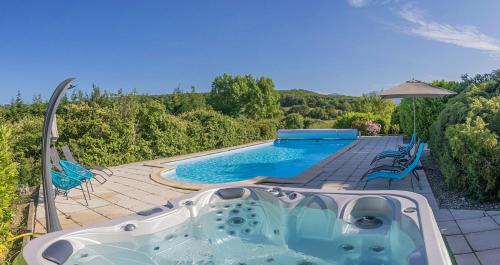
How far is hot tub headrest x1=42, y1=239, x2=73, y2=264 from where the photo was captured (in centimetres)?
288

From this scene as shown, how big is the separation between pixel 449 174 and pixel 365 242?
251 centimetres

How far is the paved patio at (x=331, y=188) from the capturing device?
3375 millimetres

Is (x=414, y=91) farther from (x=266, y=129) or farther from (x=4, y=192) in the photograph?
(x=266, y=129)

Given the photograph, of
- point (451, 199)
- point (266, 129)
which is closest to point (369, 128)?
point (266, 129)

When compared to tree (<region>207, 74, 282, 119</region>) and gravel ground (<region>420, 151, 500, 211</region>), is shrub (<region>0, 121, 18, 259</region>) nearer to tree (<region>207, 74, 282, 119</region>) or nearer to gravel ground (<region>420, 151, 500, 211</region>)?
gravel ground (<region>420, 151, 500, 211</region>)

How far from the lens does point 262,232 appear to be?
4.52m

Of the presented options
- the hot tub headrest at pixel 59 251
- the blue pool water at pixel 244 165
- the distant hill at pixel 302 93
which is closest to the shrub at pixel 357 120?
the blue pool water at pixel 244 165

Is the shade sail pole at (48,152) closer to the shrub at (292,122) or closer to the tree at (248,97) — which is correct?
the shrub at (292,122)

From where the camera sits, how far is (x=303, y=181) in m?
6.77

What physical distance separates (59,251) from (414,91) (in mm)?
7989

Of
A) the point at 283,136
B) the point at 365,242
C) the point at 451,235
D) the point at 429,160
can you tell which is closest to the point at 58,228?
the point at 365,242

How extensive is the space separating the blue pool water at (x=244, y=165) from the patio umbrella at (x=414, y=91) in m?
3.66

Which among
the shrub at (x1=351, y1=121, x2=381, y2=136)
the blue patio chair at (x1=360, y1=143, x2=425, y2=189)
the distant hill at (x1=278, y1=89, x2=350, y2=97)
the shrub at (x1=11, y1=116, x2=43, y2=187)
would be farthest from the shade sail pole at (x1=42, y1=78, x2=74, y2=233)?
the distant hill at (x1=278, y1=89, x2=350, y2=97)

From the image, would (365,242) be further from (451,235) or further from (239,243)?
(239,243)
